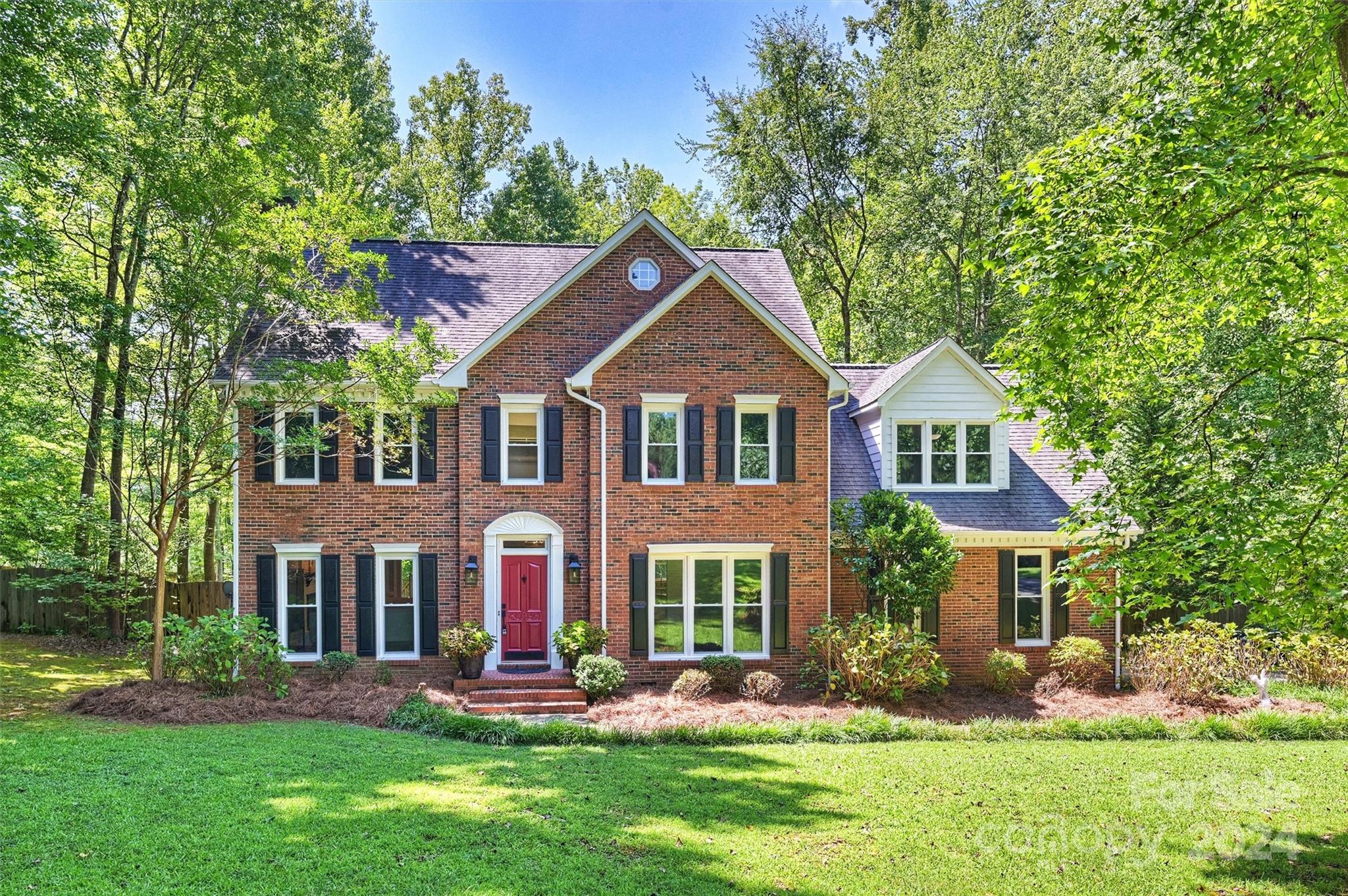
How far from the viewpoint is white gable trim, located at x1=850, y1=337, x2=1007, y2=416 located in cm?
1591

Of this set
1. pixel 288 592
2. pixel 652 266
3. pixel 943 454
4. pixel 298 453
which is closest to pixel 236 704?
pixel 288 592

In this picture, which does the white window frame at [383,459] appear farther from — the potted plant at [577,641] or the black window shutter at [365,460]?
the potted plant at [577,641]

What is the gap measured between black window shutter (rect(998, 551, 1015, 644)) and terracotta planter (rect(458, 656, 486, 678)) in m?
10.4

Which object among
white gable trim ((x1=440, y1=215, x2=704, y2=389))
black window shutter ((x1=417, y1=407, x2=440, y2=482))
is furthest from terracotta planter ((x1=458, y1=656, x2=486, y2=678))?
white gable trim ((x1=440, y1=215, x2=704, y2=389))

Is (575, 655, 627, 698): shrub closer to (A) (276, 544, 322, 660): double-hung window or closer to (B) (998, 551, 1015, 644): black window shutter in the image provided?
(A) (276, 544, 322, 660): double-hung window

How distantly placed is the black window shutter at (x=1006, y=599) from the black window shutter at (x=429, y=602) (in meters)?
11.3

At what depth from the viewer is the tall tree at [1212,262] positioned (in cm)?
645

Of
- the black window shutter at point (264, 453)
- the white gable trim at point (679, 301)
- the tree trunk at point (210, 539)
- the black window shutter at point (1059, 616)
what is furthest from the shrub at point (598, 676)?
the tree trunk at point (210, 539)

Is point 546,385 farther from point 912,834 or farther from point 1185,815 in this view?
point 1185,815

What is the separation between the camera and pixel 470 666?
1398 centimetres

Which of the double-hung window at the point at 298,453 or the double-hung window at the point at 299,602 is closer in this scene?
the double-hung window at the point at 298,453

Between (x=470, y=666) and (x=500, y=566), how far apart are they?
1978mm

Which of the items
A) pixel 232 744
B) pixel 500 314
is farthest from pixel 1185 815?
pixel 500 314

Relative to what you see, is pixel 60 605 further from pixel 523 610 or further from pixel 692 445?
pixel 692 445
